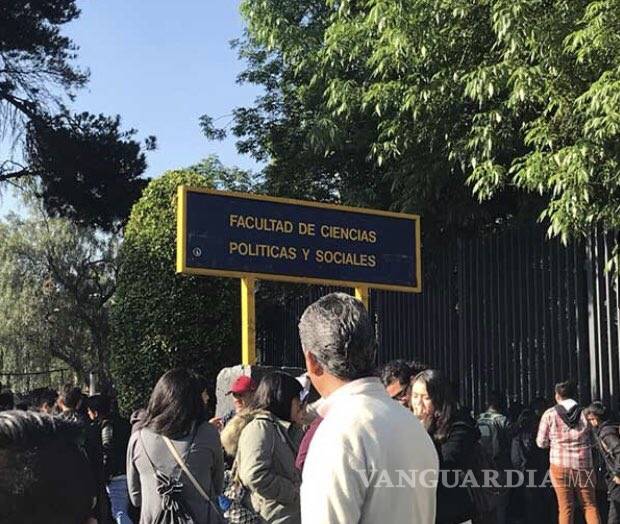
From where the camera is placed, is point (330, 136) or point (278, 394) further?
point (330, 136)

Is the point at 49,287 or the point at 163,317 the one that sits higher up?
the point at 49,287

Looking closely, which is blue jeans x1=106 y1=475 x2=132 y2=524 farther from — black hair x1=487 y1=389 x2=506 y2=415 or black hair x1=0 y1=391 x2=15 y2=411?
black hair x1=487 y1=389 x2=506 y2=415

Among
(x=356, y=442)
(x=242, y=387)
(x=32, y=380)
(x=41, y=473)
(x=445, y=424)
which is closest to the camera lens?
(x=41, y=473)

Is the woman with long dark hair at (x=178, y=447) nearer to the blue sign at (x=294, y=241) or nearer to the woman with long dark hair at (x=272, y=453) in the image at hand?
the woman with long dark hair at (x=272, y=453)

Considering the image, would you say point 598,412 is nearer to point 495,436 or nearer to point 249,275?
point 495,436

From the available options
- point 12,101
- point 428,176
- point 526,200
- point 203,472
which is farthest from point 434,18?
point 12,101

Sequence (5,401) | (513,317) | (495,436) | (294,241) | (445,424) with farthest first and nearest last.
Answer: (513,317), (294,241), (5,401), (495,436), (445,424)

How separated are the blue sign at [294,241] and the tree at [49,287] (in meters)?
20.9

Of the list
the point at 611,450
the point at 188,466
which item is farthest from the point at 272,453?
the point at 611,450

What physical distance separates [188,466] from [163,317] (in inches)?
336

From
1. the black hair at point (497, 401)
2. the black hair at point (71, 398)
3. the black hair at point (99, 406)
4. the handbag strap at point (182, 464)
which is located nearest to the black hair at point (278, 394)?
the handbag strap at point (182, 464)

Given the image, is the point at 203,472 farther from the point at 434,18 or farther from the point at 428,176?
the point at 428,176

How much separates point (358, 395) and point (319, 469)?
0.76ft

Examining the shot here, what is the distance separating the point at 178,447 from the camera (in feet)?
15.3
